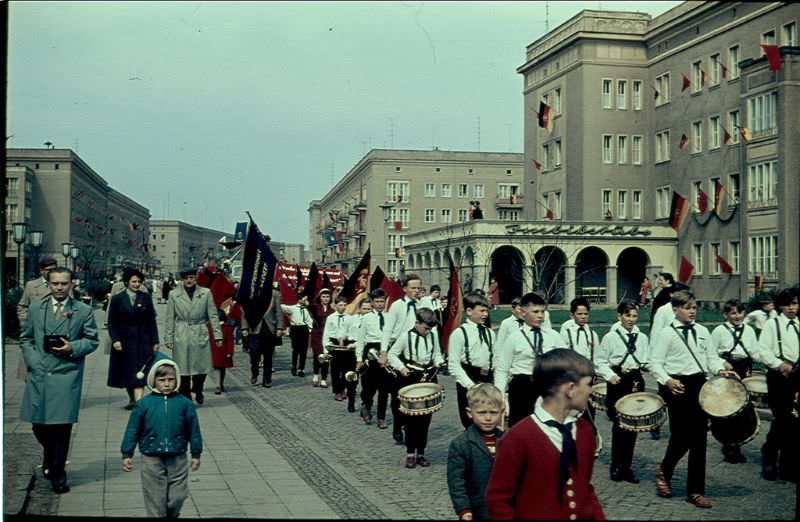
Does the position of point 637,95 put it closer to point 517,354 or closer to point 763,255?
point 763,255

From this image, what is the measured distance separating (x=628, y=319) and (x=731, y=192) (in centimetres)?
3845

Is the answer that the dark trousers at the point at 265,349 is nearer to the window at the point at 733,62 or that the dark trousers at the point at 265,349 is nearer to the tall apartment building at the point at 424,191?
the window at the point at 733,62

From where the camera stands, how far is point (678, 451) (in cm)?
820

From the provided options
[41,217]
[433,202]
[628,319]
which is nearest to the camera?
[628,319]

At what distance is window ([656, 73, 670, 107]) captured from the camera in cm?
5156

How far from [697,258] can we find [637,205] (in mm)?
8580

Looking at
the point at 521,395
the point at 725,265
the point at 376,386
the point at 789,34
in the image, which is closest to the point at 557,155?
the point at 789,34

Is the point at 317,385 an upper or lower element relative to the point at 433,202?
lower

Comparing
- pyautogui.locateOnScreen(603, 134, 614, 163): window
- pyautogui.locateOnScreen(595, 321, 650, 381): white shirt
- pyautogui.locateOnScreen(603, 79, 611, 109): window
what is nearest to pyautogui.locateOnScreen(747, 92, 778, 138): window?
pyautogui.locateOnScreen(603, 79, 611, 109): window

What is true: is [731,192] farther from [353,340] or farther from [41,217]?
[353,340]

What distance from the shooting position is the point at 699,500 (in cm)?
791

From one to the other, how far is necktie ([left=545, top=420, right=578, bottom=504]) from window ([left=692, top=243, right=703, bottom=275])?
4755 centimetres

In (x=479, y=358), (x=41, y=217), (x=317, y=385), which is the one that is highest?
(x=41, y=217)

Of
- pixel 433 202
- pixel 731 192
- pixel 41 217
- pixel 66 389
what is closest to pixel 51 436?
pixel 66 389
